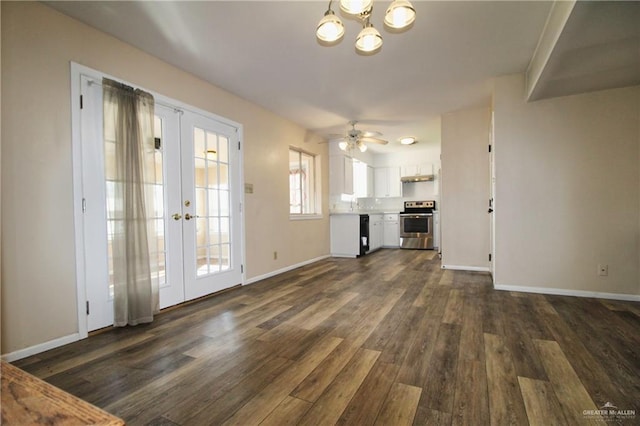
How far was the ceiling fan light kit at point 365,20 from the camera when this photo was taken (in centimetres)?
167

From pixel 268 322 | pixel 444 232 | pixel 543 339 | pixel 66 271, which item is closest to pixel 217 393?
pixel 268 322

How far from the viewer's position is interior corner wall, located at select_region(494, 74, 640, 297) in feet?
10.2

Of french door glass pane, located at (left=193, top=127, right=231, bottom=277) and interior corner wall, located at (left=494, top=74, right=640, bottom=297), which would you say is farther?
french door glass pane, located at (left=193, top=127, right=231, bottom=277)

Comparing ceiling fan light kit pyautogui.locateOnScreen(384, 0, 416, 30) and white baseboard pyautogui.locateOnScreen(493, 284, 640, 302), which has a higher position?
ceiling fan light kit pyautogui.locateOnScreen(384, 0, 416, 30)

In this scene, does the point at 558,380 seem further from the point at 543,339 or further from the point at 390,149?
the point at 390,149

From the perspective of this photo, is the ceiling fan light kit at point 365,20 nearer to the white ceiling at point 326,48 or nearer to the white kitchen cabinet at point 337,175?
the white ceiling at point 326,48

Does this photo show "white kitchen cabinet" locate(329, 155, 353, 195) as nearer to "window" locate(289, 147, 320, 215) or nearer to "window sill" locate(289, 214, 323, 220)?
"window" locate(289, 147, 320, 215)

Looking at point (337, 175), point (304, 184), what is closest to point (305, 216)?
point (304, 184)

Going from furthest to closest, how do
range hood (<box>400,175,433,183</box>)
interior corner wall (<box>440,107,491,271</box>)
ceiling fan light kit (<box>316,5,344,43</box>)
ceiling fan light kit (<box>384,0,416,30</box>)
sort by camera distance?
range hood (<box>400,175,433,183</box>) → interior corner wall (<box>440,107,491,271</box>) → ceiling fan light kit (<box>316,5,344,43</box>) → ceiling fan light kit (<box>384,0,416,30</box>)

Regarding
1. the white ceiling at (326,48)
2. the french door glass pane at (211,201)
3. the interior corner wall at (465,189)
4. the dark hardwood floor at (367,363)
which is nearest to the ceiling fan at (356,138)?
the white ceiling at (326,48)

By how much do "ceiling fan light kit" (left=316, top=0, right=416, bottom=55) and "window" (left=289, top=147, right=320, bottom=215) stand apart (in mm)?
3805

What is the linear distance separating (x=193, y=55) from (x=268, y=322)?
2620 millimetres

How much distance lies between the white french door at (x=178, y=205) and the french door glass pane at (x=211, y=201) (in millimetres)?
11

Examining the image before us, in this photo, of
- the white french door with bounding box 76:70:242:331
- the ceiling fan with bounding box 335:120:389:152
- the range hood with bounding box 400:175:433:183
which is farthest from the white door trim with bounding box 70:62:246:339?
the range hood with bounding box 400:175:433:183
